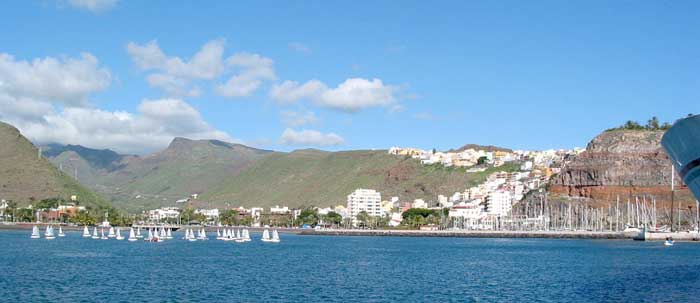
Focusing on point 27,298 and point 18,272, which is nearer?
point 27,298

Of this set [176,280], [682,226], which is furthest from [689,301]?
[682,226]

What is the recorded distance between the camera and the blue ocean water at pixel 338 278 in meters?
52.3

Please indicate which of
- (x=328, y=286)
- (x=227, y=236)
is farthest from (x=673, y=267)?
(x=227, y=236)

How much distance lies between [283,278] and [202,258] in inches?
1088

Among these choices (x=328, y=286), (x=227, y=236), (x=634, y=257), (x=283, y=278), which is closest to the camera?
(x=328, y=286)

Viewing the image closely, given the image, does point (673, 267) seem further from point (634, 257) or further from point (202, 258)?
point (202, 258)

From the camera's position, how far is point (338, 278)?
6562 centimetres

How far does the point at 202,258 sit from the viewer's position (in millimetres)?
90312

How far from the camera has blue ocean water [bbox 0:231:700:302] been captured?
52281mm

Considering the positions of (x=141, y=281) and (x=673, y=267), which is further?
(x=673, y=267)

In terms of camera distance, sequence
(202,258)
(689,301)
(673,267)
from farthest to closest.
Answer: (202,258) < (673,267) < (689,301)

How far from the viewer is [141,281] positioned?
60312mm

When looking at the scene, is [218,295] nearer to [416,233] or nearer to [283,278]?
[283,278]

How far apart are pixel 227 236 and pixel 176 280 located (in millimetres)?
100240
